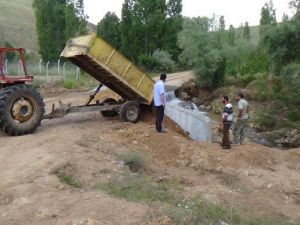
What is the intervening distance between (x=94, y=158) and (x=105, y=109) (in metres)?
4.43

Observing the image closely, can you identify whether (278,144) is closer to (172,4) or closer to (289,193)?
(289,193)

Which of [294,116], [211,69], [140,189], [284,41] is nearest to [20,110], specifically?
[140,189]

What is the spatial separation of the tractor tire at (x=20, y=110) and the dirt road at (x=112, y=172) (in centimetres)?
31

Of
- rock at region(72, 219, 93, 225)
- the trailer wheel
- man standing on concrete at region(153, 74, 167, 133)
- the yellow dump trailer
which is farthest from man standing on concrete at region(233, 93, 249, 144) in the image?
rock at region(72, 219, 93, 225)

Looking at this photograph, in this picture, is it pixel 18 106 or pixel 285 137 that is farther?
pixel 285 137

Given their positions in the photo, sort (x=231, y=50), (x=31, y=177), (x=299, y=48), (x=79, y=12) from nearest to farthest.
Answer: (x=31, y=177)
(x=299, y=48)
(x=231, y=50)
(x=79, y=12)

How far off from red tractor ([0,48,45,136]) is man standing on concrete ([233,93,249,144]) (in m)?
5.66

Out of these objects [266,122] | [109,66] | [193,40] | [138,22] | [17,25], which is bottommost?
[266,122]

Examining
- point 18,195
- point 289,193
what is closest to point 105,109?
point 289,193

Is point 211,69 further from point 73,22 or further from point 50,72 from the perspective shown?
point 73,22

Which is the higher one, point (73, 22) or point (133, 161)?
point (73, 22)

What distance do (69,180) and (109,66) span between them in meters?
5.41

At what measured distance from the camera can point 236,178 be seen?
12234 millimetres

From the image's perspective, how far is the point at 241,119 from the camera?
1514 centimetres
